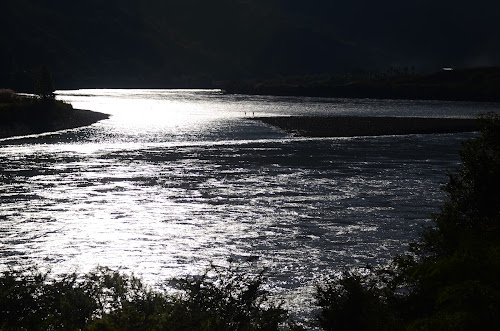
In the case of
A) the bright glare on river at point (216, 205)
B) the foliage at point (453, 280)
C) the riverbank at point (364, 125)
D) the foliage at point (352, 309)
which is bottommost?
the bright glare on river at point (216, 205)

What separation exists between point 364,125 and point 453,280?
13178 cm

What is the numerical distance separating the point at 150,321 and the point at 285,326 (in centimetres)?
996

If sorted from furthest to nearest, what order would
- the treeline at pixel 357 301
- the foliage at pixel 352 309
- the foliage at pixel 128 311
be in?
the foliage at pixel 352 309, the foliage at pixel 128 311, the treeline at pixel 357 301

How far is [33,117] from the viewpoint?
132500mm

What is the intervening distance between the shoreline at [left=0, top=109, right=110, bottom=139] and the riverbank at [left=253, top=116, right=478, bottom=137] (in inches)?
1886

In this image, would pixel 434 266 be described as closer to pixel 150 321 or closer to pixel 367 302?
pixel 367 302

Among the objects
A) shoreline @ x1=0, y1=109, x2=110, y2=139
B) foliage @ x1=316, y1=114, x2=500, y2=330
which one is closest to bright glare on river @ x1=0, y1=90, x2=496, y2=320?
foliage @ x1=316, y1=114, x2=500, y2=330

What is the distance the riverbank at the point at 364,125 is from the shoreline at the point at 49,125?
47897 millimetres

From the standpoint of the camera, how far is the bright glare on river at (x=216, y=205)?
37031 millimetres

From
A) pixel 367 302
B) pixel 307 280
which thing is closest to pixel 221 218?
pixel 307 280

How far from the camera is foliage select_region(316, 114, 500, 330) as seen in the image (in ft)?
44.9

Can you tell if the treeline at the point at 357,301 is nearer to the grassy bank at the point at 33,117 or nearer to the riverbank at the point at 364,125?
the grassy bank at the point at 33,117

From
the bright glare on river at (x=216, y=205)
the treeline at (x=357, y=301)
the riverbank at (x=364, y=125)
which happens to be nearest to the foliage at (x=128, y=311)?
the treeline at (x=357, y=301)

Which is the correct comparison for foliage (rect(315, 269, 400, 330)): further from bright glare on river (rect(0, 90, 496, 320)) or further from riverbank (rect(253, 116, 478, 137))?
riverbank (rect(253, 116, 478, 137))
